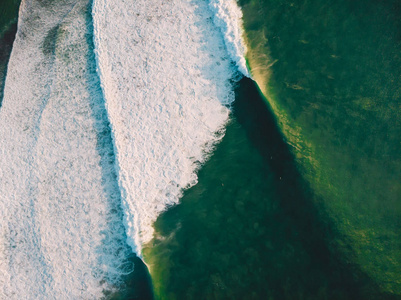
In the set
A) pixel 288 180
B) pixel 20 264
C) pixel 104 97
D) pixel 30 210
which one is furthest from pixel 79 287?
pixel 288 180

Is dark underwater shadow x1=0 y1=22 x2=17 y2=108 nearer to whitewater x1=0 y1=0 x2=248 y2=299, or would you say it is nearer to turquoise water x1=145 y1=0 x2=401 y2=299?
whitewater x1=0 y1=0 x2=248 y2=299

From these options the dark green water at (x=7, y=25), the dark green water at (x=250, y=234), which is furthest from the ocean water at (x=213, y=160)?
the dark green water at (x=7, y=25)

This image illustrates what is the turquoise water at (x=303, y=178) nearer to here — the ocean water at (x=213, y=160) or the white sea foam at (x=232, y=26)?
the ocean water at (x=213, y=160)

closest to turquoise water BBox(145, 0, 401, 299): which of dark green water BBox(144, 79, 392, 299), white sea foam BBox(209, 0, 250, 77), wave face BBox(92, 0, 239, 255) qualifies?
dark green water BBox(144, 79, 392, 299)

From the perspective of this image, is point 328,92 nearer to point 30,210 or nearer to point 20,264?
point 30,210

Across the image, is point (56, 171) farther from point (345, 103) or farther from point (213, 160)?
point (345, 103)

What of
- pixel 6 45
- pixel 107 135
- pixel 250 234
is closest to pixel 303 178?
pixel 250 234
